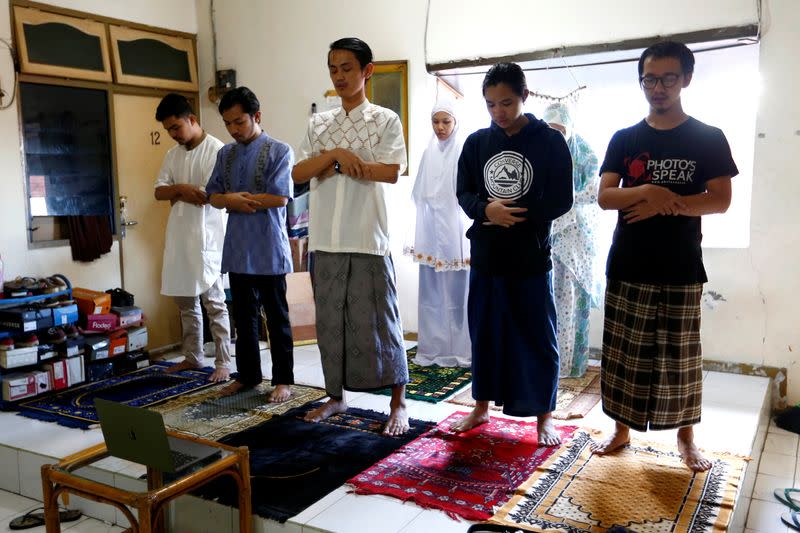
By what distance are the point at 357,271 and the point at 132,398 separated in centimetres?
150

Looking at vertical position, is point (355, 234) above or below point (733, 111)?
below

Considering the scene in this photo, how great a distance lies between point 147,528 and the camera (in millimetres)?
1688

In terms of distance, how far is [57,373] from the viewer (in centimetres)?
355

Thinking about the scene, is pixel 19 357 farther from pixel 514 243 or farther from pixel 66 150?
pixel 514 243

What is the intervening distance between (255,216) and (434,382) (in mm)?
1304

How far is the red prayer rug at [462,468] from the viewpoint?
7.17 feet

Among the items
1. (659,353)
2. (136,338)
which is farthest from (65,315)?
(659,353)

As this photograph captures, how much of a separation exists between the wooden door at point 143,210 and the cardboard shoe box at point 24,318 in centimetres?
101

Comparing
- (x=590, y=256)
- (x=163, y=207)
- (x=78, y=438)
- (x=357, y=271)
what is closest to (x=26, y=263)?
(x=163, y=207)

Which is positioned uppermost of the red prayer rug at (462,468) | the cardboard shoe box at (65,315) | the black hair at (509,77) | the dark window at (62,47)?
the dark window at (62,47)

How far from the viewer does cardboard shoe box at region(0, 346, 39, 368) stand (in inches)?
132

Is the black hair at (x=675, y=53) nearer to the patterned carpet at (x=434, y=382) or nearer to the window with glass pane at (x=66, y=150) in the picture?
the patterned carpet at (x=434, y=382)

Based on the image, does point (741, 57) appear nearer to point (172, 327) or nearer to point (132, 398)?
point (132, 398)

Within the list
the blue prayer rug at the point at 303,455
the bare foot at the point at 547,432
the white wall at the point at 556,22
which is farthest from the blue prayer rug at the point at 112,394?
the white wall at the point at 556,22
